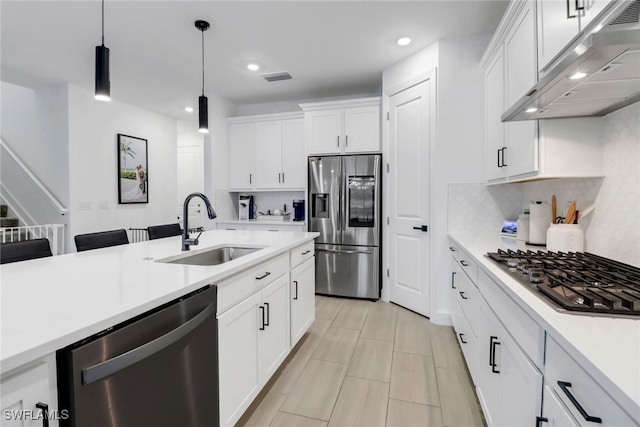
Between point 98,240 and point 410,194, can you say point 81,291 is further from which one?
point 410,194

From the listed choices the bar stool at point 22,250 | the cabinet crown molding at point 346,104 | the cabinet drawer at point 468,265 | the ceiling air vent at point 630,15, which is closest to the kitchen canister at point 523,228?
the cabinet drawer at point 468,265

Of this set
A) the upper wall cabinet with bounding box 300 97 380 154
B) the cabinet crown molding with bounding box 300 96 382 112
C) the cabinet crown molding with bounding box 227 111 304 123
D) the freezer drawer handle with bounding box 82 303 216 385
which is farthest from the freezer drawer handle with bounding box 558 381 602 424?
the cabinet crown molding with bounding box 227 111 304 123

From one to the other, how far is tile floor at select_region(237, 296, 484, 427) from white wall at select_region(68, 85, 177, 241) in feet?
12.1

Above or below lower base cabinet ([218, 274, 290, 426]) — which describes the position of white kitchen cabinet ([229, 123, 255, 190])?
above

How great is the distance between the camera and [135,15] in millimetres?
2594

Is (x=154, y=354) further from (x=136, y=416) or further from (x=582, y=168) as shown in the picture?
(x=582, y=168)

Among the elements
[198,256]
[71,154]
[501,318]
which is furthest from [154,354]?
[71,154]

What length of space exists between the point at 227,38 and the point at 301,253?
218cm

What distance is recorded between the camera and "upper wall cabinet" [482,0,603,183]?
1680 mm

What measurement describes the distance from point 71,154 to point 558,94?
203 inches

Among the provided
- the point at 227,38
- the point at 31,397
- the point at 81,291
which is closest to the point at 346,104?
the point at 227,38

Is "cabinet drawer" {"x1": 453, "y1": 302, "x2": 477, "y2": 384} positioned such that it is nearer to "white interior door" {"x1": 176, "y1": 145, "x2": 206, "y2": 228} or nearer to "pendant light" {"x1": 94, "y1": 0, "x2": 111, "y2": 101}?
"pendant light" {"x1": 94, "y1": 0, "x2": 111, "y2": 101}

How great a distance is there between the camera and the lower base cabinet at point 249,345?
4.67ft

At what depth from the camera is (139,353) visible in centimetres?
94
